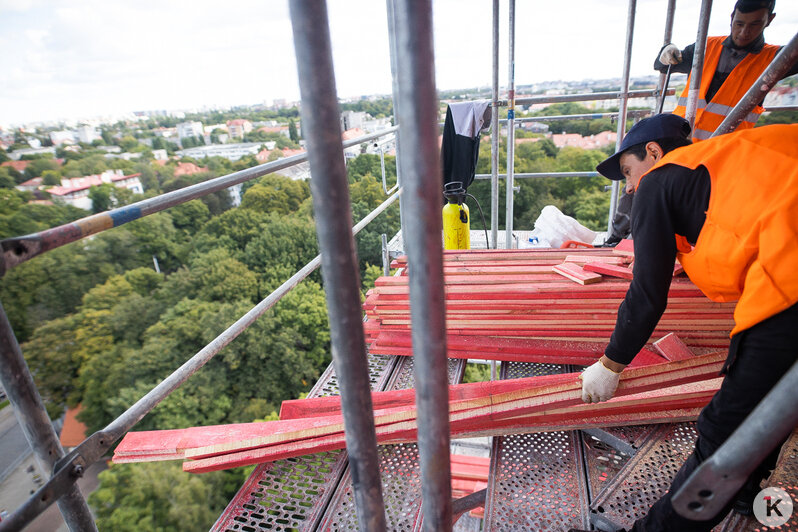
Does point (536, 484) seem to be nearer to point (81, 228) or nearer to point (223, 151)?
point (81, 228)

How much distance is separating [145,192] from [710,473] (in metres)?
47.1

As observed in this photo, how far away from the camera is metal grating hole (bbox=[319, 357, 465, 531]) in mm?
1965

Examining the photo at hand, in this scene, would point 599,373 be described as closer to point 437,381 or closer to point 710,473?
point 710,473

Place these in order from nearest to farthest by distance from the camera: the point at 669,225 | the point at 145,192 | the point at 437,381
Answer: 1. the point at 437,381
2. the point at 669,225
3. the point at 145,192

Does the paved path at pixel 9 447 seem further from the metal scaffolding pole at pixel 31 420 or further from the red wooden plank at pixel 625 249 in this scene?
the red wooden plank at pixel 625 249

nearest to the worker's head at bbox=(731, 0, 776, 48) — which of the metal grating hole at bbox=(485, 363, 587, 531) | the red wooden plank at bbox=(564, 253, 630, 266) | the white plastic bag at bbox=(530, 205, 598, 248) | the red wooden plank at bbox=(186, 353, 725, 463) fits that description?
the red wooden plank at bbox=(564, 253, 630, 266)

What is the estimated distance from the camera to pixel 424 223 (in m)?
0.67

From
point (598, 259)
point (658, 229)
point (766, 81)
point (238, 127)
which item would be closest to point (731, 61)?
point (766, 81)

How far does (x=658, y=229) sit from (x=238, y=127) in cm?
4614

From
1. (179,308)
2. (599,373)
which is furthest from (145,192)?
(599,373)

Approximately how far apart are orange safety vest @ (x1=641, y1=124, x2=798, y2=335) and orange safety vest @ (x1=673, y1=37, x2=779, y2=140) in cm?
225

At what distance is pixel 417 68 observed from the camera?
629 mm

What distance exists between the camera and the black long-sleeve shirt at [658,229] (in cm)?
170

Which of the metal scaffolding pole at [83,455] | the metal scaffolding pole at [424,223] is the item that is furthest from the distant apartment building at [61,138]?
the metal scaffolding pole at [424,223]
